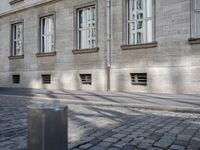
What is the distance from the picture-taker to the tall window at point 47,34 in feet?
56.6

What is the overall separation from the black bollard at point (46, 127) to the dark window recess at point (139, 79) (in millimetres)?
10343

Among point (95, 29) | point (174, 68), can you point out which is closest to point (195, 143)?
point (174, 68)

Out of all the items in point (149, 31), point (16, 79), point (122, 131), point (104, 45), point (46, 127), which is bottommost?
point (122, 131)

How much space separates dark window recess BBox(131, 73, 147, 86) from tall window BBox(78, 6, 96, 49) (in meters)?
2.95

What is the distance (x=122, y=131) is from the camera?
205 inches

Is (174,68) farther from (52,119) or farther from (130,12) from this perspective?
(52,119)

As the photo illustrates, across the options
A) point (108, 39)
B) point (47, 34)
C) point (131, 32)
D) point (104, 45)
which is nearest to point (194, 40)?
point (131, 32)

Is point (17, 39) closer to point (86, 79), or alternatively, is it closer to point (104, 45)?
point (86, 79)

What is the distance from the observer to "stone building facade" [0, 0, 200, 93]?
38.6 feet

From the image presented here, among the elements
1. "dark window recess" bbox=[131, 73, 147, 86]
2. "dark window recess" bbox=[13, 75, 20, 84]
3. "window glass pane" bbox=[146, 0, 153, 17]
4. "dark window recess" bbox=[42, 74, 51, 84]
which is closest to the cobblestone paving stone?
"dark window recess" bbox=[131, 73, 147, 86]

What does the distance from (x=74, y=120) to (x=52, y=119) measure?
3869 millimetres

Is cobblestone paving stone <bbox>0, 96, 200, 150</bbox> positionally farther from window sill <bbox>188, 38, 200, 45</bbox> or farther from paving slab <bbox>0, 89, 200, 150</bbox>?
window sill <bbox>188, 38, 200, 45</bbox>

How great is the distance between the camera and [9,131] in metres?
5.32

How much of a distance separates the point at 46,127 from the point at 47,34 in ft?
50.3
